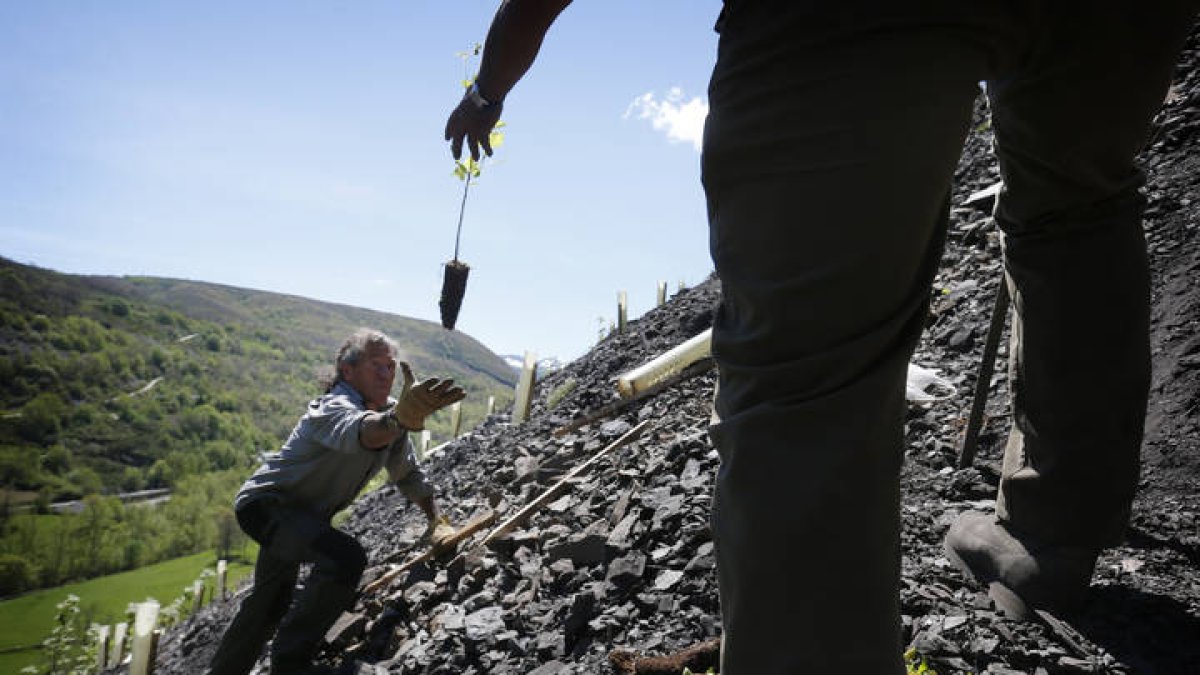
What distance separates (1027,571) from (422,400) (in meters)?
2.92

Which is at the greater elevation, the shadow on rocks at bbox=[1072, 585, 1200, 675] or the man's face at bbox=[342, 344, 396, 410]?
the man's face at bbox=[342, 344, 396, 410]

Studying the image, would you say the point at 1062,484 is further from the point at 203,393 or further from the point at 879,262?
the point at 203,393

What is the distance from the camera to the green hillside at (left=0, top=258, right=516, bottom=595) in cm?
7100

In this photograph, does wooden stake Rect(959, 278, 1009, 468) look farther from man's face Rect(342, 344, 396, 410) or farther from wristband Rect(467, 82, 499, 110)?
man's face Rect(342, 344, 396, 410)

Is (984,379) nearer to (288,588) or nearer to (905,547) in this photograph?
(905,547)

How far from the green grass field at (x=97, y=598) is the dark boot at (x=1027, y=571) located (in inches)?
1610

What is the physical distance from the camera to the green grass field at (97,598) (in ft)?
118

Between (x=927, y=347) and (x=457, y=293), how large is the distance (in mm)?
3900

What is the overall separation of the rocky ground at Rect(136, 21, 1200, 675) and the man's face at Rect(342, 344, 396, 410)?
1175 mm

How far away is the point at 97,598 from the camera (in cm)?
Answer: 4678

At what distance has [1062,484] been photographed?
1.52m

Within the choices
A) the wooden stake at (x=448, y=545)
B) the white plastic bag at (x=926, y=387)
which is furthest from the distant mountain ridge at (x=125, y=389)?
the white plastic bag at (x=926, y=387)

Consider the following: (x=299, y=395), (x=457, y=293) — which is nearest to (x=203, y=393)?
(x=299, y=395)

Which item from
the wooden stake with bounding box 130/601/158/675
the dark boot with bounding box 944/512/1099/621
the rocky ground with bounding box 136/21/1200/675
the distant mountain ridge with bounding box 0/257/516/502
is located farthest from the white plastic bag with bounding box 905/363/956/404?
the distant mountain ridge with bounding box 0/257/516/502
